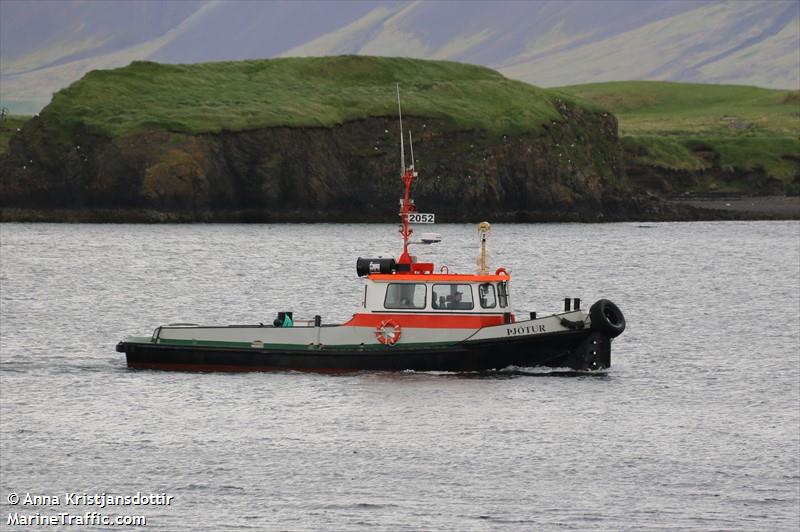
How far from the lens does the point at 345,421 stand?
40.9m

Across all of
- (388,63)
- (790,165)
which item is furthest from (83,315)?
(790,165)

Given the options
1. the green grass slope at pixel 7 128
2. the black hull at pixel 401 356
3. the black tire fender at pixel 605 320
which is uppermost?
the green grass slope at pixel 7 128

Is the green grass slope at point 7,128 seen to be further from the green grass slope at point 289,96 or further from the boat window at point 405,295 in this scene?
the boat window at point 405,295

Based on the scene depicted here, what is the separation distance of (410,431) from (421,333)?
7.30m

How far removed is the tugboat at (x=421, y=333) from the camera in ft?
153

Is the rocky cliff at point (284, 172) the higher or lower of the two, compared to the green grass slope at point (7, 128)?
lower

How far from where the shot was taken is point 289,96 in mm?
150875

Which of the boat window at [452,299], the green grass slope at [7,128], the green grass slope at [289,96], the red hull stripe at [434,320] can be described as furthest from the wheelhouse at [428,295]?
the green grass slope at [7,128]

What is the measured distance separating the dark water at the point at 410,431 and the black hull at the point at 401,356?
508 millimetres

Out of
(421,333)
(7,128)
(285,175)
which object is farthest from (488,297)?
(7,128)

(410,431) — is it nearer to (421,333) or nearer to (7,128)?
(421,333)

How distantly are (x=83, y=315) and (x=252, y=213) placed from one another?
69.9 metres

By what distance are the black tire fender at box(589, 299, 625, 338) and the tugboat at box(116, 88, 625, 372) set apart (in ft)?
0.10

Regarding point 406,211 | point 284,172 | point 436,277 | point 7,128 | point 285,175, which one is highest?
point 7,128
